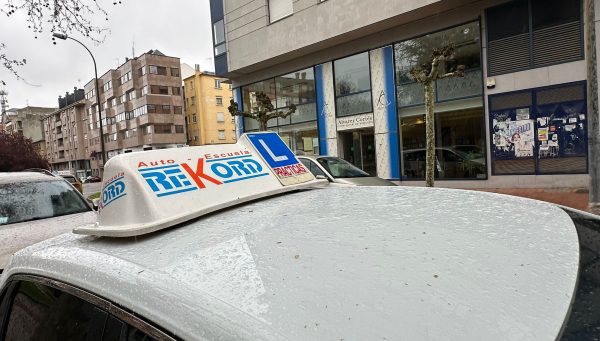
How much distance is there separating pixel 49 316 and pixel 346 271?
3.63 ft

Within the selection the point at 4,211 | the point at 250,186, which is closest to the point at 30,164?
the point at 4,211

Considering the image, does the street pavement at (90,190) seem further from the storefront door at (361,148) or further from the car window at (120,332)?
the car window at (120,332)

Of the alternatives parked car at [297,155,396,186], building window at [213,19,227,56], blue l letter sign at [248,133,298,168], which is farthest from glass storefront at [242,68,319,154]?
blue l letter sign at [248,133,298,168]

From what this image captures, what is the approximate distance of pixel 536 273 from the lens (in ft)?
3.19

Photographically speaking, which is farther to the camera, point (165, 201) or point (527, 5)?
point (527, 5)

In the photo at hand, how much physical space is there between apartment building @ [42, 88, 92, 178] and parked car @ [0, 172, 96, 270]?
74.6 metres

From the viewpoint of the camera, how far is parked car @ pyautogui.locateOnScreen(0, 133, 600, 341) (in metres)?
0.80

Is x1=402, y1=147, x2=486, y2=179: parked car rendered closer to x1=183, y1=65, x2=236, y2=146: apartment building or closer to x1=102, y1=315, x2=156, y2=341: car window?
x1=102, y1=315, x2=156, y2=341: car window

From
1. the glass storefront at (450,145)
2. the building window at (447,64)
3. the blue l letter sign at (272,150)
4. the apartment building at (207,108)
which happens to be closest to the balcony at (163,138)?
the apartment building at (207,108)

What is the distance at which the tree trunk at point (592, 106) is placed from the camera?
24.4ft

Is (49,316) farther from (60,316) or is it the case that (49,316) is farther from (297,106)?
(297,106)

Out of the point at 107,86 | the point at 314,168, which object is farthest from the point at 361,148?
the point at 107,86

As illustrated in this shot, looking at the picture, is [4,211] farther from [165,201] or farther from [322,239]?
[322,239]

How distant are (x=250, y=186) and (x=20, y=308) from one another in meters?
1.04
